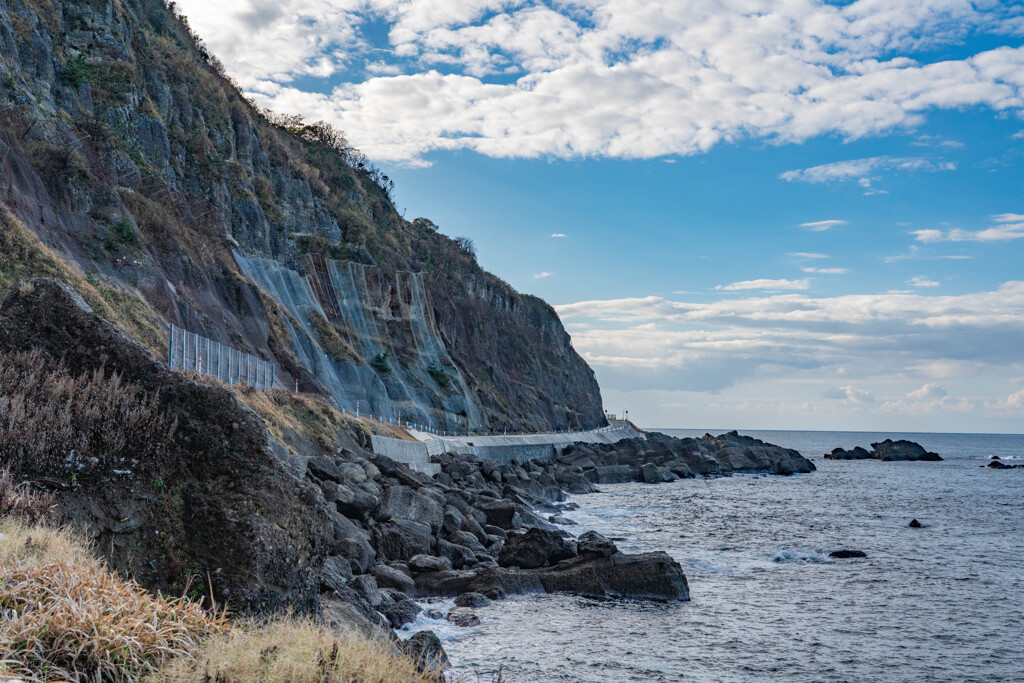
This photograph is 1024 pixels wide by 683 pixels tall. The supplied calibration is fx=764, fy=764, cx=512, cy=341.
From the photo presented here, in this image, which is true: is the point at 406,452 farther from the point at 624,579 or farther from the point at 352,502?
the point at 624,579

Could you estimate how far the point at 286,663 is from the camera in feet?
18.8

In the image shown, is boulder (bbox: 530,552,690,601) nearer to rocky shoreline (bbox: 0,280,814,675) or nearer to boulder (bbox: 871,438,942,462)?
rocky shoreline (bbox: 0,280,814,675)

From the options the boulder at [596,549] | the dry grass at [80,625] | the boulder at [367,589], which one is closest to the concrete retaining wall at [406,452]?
the boulder at [596,549]

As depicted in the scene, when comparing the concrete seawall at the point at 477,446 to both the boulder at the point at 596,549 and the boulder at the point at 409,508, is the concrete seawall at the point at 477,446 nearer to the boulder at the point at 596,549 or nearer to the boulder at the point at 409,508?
the boulder at the point at 409,508

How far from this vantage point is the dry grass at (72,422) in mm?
8875

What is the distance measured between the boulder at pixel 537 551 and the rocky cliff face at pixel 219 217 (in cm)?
1433

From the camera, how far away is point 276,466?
9211 mm

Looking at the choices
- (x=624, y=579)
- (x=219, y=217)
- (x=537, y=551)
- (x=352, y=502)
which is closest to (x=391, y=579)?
(x=352, y=502)

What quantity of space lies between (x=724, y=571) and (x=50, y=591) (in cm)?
2204

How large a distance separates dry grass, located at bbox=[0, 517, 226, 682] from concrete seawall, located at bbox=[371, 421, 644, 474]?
27189 millimetres

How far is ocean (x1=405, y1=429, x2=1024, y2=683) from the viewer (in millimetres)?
14703

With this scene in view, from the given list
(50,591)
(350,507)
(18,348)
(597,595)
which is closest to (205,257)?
(350,507)

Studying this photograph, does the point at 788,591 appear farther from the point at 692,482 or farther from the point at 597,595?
the point at 692,482

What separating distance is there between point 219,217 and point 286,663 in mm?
47490
